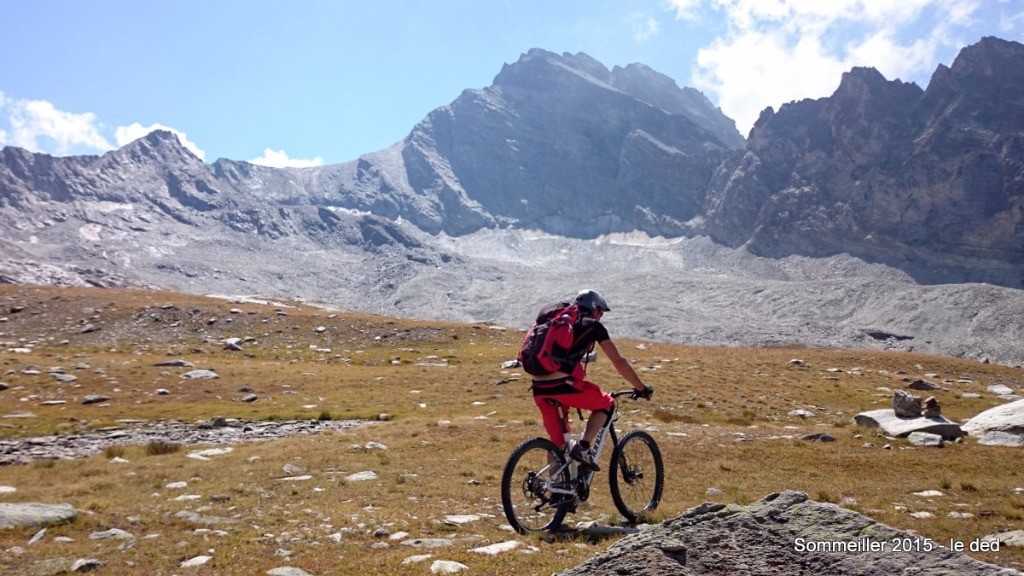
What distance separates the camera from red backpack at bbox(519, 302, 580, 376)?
33.0ft

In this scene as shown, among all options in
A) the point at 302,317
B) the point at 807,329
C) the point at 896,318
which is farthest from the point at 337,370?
the point at 896,318

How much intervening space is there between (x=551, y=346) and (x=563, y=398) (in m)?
0.90

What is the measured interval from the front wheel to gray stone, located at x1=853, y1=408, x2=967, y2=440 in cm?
1384

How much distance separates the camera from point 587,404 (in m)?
10.6

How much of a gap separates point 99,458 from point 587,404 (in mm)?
15256

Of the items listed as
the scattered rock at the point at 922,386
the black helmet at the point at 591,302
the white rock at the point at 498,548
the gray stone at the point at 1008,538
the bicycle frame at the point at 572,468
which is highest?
the black helmet at the point at 591,302

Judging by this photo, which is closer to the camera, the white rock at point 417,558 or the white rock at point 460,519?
the white rock at point 417,558

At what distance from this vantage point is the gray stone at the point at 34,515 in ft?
33.8

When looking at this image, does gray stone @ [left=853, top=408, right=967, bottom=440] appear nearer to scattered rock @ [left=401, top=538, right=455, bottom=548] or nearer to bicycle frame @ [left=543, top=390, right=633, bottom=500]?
bicycle frame @ [left=543, top=390, right=633, bottom=500]

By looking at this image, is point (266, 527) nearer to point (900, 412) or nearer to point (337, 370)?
point (900, 412)

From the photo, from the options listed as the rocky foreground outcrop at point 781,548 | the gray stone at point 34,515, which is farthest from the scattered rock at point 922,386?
the gray stone at point 34,515

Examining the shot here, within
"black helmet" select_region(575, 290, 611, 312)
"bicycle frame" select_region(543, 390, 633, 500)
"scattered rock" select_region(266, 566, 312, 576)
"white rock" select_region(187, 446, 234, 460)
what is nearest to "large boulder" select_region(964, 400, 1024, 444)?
"bicycle frame" select_region(543, 390, 633, 500)

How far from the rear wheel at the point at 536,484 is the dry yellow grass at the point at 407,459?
505 mm

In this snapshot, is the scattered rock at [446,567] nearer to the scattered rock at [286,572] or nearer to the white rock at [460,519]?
the scattered rock at [286,572]
